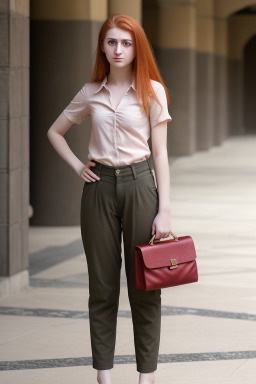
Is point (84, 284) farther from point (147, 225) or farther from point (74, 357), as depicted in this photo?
point (147, 225)

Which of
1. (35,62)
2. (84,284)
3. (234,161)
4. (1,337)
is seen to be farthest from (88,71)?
(234,161)

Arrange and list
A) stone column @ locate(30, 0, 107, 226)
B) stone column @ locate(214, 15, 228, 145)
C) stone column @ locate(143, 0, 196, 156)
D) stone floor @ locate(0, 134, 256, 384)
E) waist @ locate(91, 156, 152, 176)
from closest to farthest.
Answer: waist @ locate(91, 156, 152, 176), stone floor @ locate(0, 134, 256, 384), stone column @ locate(30, 0, 107, 226), stone column @ locate(143, 0, 196, 156), stone column @ locate(214, 15, 228, 145)

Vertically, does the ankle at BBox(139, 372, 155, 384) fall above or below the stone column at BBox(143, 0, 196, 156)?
below

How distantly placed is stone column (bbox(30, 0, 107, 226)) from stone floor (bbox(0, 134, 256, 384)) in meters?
0.38

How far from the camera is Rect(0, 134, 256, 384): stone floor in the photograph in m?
5.33

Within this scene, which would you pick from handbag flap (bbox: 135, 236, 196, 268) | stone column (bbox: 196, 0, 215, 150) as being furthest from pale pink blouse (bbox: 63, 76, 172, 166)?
stone column (bbox: 196, 0, 215, 150)

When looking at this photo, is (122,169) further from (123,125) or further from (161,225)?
(161,225)

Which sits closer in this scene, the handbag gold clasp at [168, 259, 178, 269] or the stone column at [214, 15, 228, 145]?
the handbag gold clasp at [168, 259, 178, 269]

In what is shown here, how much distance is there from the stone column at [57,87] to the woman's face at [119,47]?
283 inches

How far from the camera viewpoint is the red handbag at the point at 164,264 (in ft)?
14.1

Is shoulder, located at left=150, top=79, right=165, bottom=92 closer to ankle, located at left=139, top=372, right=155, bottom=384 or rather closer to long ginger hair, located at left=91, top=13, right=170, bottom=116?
long ginger hair, located at left=91, top=13, right=170, bottom=116

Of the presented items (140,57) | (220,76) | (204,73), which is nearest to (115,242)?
(140,57)

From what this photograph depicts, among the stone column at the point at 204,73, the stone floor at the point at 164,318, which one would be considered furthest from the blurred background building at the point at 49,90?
the stone column at the point at 204,73

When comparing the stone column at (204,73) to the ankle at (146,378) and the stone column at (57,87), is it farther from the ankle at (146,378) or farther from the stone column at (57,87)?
the ankle at (146,378)
